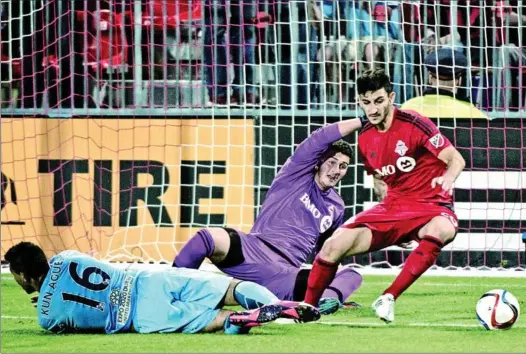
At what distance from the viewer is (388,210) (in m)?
7.39

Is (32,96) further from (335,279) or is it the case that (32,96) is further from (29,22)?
(335,279)

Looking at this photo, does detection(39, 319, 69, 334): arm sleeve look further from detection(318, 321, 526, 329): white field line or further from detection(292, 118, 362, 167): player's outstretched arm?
detection(292, 118, 362, 167): player's outstretched arm

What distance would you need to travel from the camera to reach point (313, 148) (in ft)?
25.5

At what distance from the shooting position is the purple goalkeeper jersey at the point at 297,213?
26.1 feet

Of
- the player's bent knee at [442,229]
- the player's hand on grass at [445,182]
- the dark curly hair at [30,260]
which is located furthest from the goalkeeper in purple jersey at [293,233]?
the dark curly hair at [30,260]

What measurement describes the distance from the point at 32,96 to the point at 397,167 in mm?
4793

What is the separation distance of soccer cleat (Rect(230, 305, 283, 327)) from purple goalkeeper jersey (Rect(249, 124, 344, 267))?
4.97ft

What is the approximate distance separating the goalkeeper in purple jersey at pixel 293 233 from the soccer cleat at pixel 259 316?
105cm

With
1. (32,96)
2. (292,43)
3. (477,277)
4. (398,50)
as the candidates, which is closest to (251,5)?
(292,43)

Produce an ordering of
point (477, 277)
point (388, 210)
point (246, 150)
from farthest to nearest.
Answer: point (246, 150)
point (477, 277)
point (388, 210)

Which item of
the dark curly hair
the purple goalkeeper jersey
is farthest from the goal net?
the dark curly hair

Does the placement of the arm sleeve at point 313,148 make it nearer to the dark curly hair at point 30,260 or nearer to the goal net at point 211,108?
the dark curly hair at point 30,260

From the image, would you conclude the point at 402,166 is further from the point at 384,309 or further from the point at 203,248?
the point at 203,248

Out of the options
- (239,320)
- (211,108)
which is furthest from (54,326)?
(211,108)
